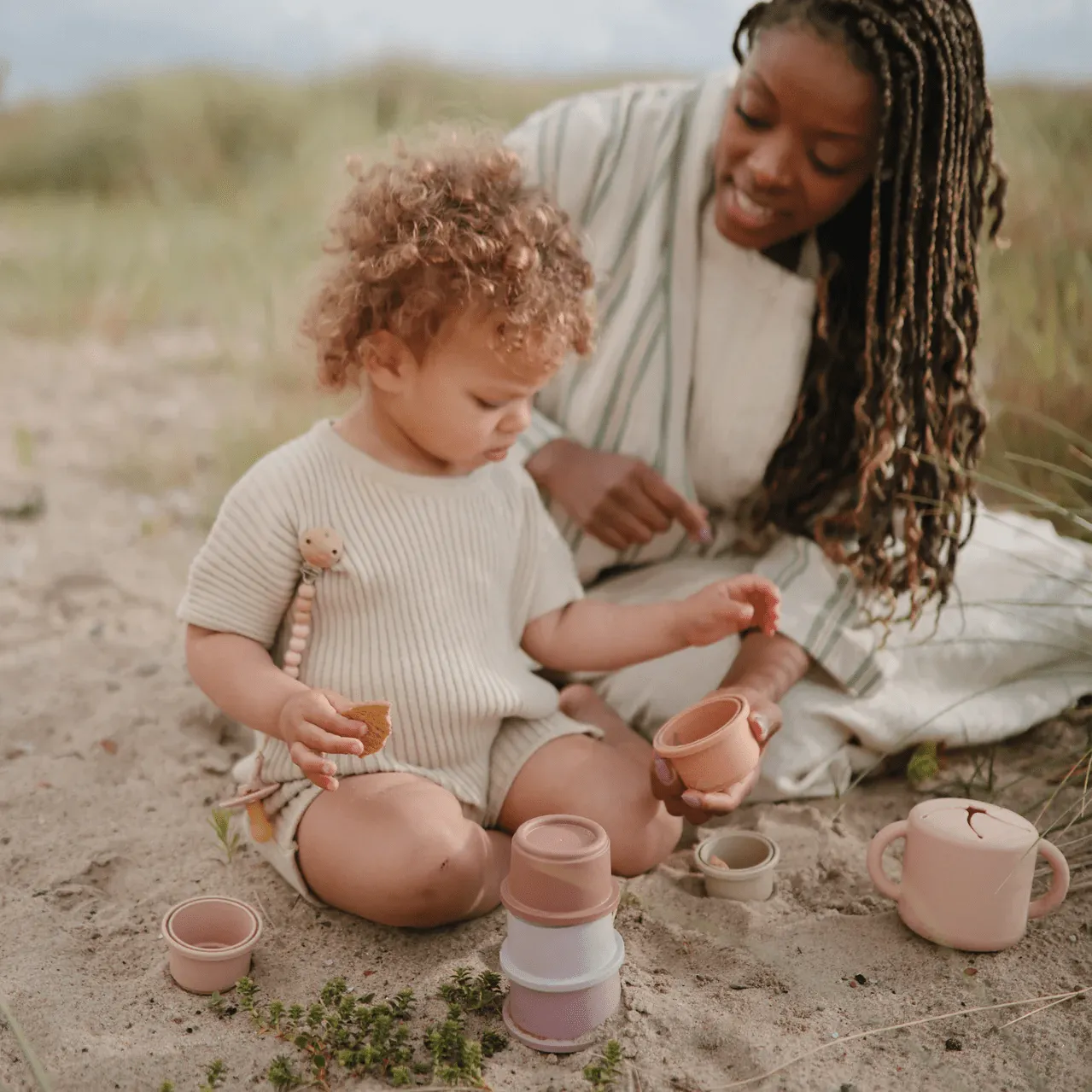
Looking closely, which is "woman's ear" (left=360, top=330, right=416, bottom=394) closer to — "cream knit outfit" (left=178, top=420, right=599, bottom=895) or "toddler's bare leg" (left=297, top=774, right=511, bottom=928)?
"cream knit outfit" (left=178, top=420, right=599, bottom=895)

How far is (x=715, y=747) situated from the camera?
2070 mm

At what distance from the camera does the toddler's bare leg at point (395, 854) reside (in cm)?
204

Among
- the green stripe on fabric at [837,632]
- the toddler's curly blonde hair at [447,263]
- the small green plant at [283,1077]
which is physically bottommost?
the small green plant at [283,1077]

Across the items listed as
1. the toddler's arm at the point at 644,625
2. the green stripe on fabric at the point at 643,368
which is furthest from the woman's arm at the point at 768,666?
the green stripe on fabric at the point at 643,368

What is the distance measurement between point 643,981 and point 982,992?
53 centimetres

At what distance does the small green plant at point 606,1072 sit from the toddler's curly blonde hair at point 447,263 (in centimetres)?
105

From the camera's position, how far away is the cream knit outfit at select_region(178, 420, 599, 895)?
2.13m

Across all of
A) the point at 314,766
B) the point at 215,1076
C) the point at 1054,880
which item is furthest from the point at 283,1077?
the point at 1054,880

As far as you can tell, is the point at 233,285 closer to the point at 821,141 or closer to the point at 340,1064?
the point at 821,141

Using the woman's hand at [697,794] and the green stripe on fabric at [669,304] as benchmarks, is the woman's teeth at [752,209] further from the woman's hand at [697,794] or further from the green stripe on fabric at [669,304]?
the woman's hand at [697,794]

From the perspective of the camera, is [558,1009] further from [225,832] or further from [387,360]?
[387,360]

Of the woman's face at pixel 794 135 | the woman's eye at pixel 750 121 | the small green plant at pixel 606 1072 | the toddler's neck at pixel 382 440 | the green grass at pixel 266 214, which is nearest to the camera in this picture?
the small green plant at pixel 606 1072

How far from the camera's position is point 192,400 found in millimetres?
4961

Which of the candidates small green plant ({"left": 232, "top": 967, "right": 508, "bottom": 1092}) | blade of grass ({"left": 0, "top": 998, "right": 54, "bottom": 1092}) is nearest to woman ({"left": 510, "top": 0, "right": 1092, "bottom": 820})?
small green plant ({"left": 232, "top": 967, "right": 508, "bottom": 1092})
